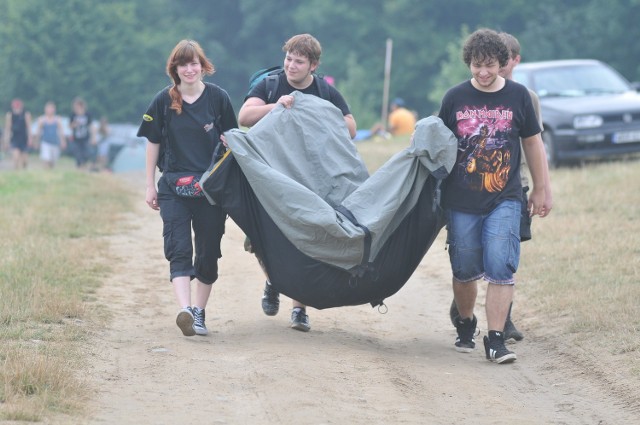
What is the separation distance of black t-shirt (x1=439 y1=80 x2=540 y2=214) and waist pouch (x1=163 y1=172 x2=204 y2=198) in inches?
65.1

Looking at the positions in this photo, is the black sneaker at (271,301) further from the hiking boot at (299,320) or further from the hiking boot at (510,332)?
the hiking boot at (510,332)

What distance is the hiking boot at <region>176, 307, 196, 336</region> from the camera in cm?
782

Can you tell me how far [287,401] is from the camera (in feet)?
20.7

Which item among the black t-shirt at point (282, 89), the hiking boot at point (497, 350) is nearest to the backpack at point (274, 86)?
the black t-shirt at point (282, 89)

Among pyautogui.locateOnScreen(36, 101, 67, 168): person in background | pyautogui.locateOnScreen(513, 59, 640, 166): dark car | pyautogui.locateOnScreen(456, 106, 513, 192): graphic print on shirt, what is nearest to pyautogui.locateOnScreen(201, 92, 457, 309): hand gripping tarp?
pyautogui.locateOnScreen(456, 106, 513, 192): graphic print on shirt

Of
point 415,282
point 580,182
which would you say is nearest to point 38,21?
point 580,182

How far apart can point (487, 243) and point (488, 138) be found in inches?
25.6

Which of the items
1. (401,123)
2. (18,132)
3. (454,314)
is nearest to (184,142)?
(454,314)

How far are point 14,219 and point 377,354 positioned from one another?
7217 mm

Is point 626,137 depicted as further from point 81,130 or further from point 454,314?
point 81,130

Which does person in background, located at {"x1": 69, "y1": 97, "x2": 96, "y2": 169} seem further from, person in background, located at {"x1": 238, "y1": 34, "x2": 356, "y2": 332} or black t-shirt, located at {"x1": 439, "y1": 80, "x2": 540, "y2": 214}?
black t-shirt, located at {"x1": 439, "y1": 80, "x2": 540, "y2": 214}

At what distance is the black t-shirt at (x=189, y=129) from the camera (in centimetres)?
797

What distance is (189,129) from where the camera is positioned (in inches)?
314

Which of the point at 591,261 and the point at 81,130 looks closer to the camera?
the point at 591,261
